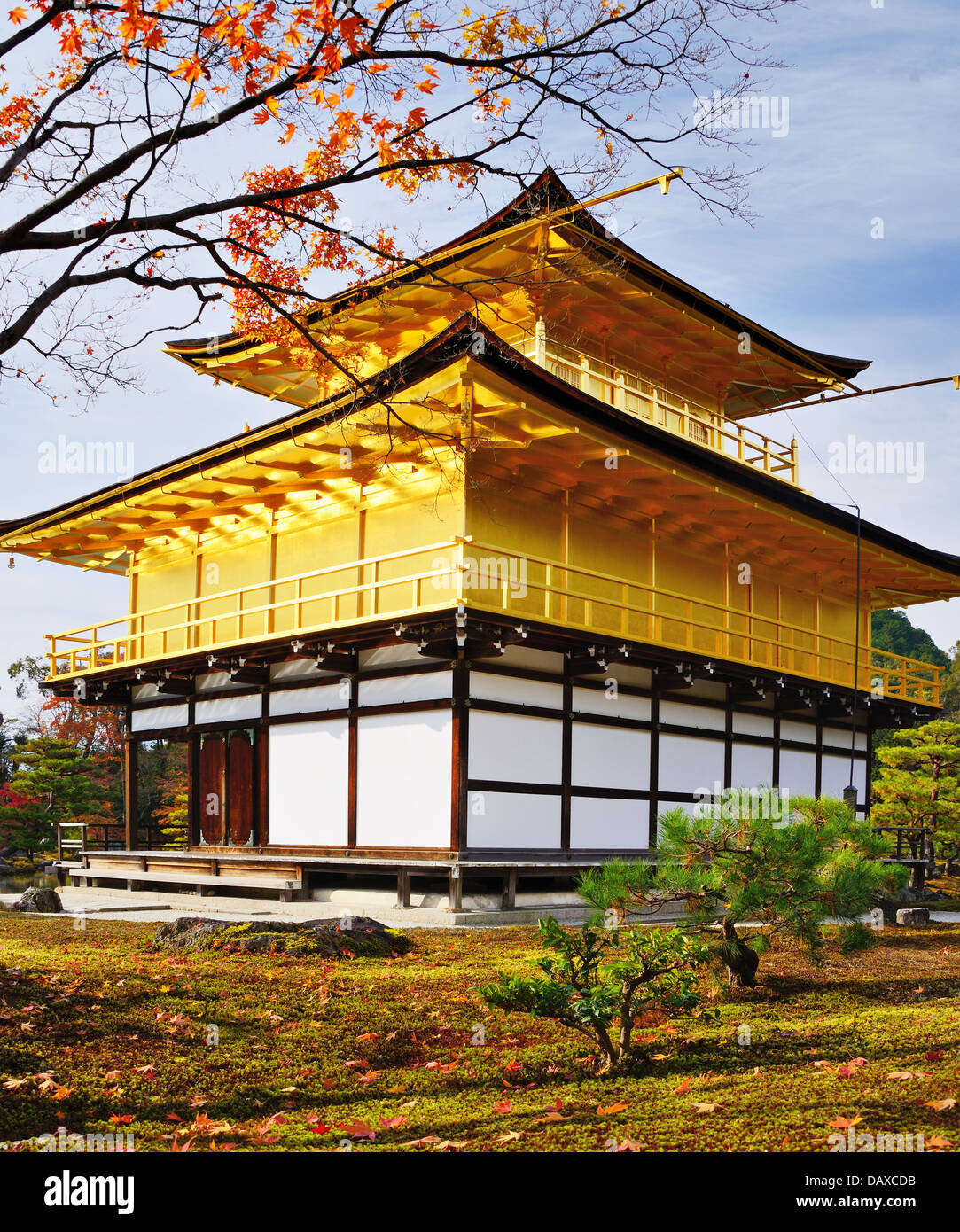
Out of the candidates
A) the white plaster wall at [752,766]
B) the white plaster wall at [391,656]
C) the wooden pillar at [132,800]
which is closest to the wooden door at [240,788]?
the white plaster wall at [391,656]

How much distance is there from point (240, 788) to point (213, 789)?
1238mm

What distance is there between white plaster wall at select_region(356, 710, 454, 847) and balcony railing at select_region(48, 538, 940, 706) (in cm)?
188

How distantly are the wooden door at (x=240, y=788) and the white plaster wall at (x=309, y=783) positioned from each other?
1.03 metres

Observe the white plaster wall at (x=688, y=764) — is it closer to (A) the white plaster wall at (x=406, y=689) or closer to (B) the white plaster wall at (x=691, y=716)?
(B) the white plaster wall at (x=691, y=716)

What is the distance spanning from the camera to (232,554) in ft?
76.0

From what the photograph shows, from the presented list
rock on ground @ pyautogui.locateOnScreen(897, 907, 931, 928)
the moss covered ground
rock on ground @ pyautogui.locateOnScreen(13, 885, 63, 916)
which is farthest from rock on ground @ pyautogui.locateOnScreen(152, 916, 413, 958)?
rock on ground @ pyautogui.locateOnScreen(897, 907, 931, 928)

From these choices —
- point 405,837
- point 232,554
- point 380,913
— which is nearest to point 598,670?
point 405,837

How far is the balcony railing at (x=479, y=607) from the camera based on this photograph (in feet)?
55.5

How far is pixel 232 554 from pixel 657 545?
8.93 metres

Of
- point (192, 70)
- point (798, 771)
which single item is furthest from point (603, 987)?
point (798, 771)

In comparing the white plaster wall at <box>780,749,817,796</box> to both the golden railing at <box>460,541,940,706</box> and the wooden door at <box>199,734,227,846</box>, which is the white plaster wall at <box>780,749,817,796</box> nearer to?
the golden railing at <box>460,541,940,706</box>

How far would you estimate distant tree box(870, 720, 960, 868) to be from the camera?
1193 inches

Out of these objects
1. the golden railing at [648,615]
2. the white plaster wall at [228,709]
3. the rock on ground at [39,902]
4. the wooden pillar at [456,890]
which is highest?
the golden railing at [648,615]

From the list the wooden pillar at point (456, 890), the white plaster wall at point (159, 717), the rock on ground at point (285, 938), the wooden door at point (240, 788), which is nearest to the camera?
the rock on ground at point (285, 938)
